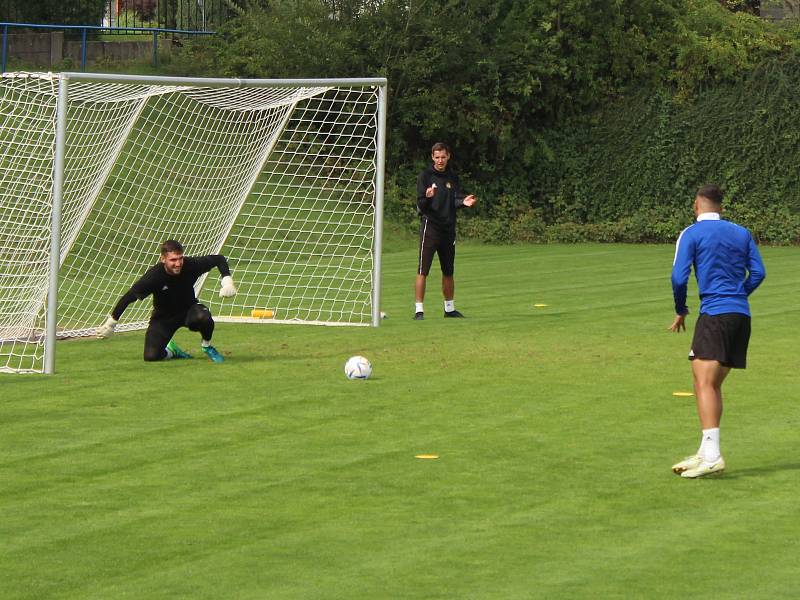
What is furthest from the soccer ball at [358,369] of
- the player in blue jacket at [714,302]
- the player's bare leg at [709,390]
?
the player's bare leg at [709,390]

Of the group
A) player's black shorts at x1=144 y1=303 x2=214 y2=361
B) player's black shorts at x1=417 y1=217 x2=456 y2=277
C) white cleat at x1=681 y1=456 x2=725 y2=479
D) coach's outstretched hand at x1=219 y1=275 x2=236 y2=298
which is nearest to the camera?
white cleat at x1=681 y1=456 x2=725 y2=479

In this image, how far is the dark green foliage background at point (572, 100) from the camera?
3014cm

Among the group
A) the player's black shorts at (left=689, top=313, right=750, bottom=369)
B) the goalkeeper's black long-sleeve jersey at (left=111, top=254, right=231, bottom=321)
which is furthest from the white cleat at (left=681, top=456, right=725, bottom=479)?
the goalkeeper's black long-sleeve jersey at (left=111, top=254, right=231, bottom=321)

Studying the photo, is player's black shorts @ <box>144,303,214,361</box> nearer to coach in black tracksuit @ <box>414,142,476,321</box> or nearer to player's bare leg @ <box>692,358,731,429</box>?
coach in black tracksuit @ <box>414,142,476,321</box>

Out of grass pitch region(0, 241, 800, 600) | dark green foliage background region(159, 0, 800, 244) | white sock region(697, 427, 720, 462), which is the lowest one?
grass pitch region(0, 241, 800, 600)

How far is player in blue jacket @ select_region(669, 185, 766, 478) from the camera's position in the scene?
844 cm

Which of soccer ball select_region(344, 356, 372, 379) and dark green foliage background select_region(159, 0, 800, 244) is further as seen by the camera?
dark green foliage background select_region(159, 0, 800, 244)

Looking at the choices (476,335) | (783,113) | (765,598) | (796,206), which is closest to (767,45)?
(783,113)

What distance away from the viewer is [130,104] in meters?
16.0

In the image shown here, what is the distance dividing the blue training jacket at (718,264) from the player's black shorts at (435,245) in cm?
755

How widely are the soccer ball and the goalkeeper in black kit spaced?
1.62m

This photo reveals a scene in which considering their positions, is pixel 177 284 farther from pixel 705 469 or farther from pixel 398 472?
pixel 705 469

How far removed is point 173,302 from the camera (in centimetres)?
1338

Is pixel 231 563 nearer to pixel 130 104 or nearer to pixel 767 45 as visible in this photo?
pixel 130 104
